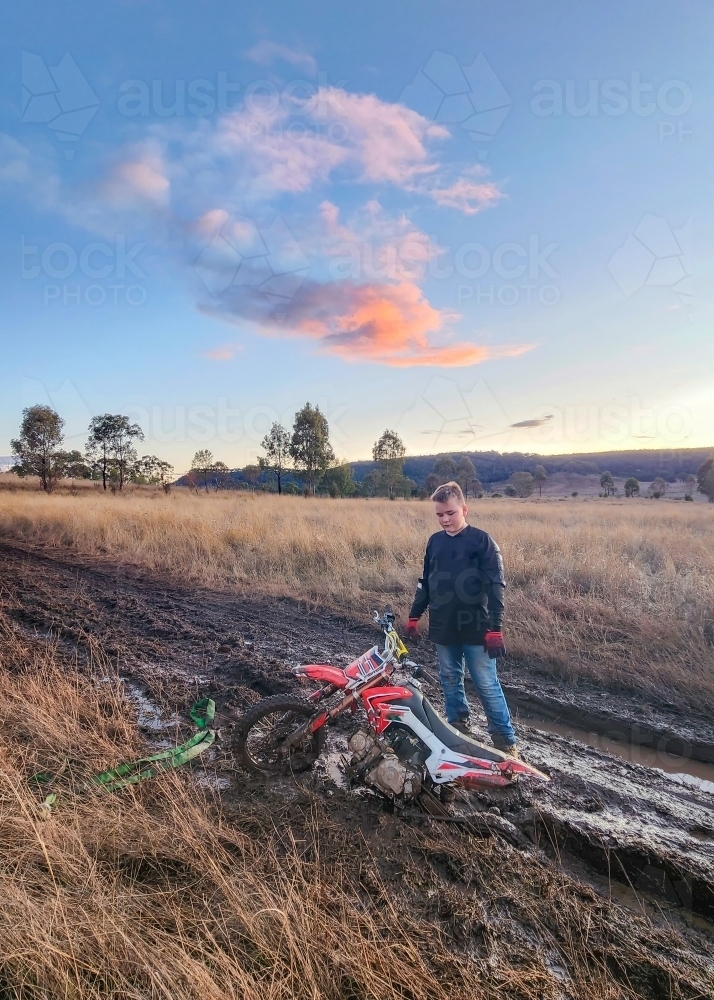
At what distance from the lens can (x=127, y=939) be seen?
192 cm

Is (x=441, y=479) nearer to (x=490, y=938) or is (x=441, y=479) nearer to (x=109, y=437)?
(x=109, y=437)

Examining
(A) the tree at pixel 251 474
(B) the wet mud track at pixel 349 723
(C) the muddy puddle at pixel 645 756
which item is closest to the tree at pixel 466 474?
(A) the tree at pixel 251 474

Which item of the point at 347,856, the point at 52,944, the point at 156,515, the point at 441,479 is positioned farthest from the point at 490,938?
the point at 441,479

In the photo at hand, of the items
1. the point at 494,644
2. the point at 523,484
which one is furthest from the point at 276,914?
the point at 523,484

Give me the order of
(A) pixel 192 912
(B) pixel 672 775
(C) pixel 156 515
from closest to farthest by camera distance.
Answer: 1. (A) pixel 192 912
2. (B) pixel 672 775
3. (C) pixel 156 515

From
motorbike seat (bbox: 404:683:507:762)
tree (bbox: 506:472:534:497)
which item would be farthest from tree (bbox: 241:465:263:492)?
motorbike seat (bbox: 404:683:507:762)

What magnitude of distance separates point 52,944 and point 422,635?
530 centimetres

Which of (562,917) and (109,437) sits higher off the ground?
(109,437)

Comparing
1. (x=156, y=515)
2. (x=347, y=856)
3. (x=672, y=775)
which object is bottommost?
(x=672, y=775)

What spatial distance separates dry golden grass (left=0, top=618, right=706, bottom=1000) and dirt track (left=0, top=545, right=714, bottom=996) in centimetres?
32

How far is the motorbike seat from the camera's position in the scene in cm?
327

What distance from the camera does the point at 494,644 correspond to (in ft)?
11.8

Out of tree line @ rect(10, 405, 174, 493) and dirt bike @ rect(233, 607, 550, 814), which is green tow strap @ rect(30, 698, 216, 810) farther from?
tree line @ rect(10, 405, 174, 493)

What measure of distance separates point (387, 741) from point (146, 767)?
1.63 m
